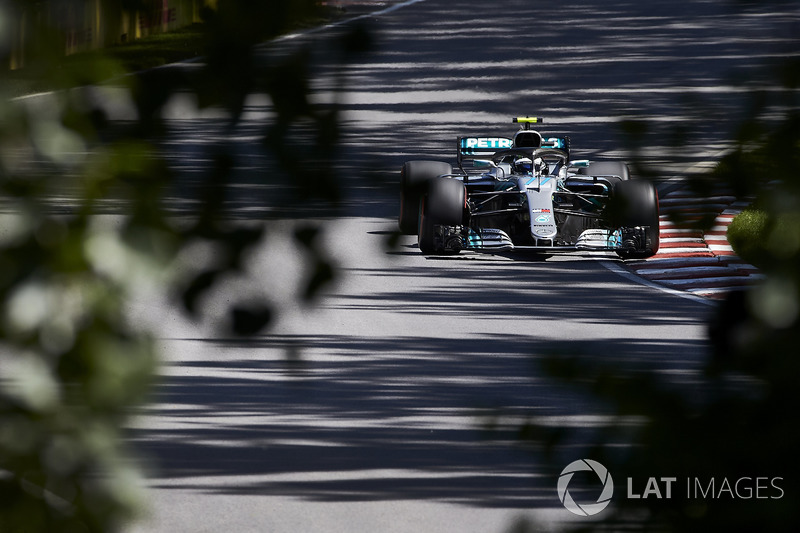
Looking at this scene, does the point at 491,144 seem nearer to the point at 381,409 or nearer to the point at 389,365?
the point at 389,365

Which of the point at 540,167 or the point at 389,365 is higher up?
the point at 540,167

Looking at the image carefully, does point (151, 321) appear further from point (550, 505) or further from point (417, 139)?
point (417, 139)

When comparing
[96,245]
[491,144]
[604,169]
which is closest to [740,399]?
[96,245]

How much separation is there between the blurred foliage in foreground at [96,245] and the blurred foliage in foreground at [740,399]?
737mm

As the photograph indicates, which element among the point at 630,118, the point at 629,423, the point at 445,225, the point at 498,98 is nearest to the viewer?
the point at 629,423

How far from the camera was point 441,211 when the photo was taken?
1198 centimetres

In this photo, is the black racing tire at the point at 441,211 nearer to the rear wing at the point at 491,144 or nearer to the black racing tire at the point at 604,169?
the rear wing at the point at 491,144

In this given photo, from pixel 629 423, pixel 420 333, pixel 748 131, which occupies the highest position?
pixel 748 131

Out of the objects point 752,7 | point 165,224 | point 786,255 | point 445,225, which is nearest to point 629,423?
point 786,255

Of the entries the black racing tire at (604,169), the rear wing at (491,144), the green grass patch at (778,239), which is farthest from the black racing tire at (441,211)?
the green grass patch at (778,239)

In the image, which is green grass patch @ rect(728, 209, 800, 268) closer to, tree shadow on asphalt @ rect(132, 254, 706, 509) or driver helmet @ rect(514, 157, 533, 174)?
tree shadow on asphalt @ rect(132, 254, 706, 509)

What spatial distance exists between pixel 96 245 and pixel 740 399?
1.15 metres

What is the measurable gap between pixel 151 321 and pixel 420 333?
2.31 metres

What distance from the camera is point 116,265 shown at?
4.57 feet
